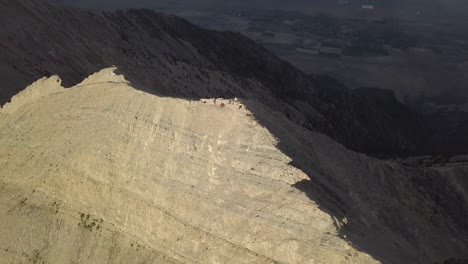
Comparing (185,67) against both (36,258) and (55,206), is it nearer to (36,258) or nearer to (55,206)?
(55,206)

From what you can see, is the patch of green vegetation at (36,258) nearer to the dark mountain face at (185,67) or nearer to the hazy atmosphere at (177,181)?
the hazy atmosphere at (177,181)

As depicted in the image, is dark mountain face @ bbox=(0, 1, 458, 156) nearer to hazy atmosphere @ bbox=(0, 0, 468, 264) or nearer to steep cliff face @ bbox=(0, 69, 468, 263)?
hazy atmosphere @ bbox=(0, 0, 468, 264)

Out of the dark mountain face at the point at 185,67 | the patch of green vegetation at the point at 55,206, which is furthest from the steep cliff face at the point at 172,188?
the dark mountain face at the point at 185,67

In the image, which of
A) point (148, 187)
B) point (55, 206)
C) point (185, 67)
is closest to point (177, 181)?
point (148, 187)

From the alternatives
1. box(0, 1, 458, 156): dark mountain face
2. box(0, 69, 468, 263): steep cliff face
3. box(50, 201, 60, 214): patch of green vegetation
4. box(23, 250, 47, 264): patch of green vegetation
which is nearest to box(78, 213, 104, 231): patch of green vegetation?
box(0, 69, 468, 263): steep cliff face

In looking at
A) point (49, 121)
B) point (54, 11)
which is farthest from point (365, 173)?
point (54, 11)
